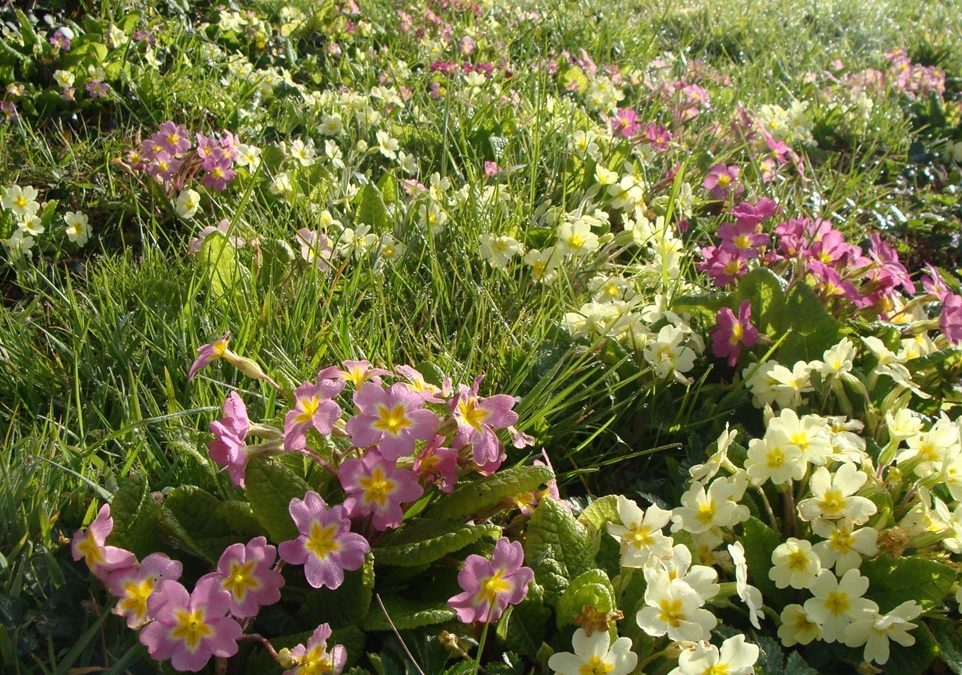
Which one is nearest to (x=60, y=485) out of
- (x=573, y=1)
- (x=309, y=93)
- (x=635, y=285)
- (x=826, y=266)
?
(x=635, y=285)

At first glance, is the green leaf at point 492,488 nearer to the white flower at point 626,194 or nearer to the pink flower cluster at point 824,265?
the pink flower cluster at point 824,265

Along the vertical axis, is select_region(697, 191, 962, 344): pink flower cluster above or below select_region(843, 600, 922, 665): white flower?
above

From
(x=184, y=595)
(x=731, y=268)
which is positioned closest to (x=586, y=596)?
(x=184, y=595)

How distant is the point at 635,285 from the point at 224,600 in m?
1.41

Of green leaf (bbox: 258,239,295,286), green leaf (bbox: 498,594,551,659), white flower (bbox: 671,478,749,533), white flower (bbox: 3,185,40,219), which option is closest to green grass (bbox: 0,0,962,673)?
green leaf (bbox: 258,239,295,286)

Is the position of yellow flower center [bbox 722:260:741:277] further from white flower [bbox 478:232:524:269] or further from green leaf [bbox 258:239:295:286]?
green leaf [bbox 258:239:295:286]

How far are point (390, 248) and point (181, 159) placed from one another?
0.76 meters

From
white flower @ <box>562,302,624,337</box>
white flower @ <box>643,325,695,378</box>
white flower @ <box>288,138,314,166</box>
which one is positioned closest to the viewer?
white flower @ <box>643,325,695,378</box>

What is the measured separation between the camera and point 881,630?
1.34 m

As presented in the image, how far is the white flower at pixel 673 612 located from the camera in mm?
1239

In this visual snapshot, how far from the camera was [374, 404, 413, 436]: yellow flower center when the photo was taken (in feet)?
4.18

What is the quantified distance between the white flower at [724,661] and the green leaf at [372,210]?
1618 millimetres

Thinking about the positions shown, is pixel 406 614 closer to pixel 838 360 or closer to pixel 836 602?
pixel 836 602

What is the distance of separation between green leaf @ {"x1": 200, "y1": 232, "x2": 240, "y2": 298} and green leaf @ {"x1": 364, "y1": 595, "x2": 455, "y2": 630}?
990mm
